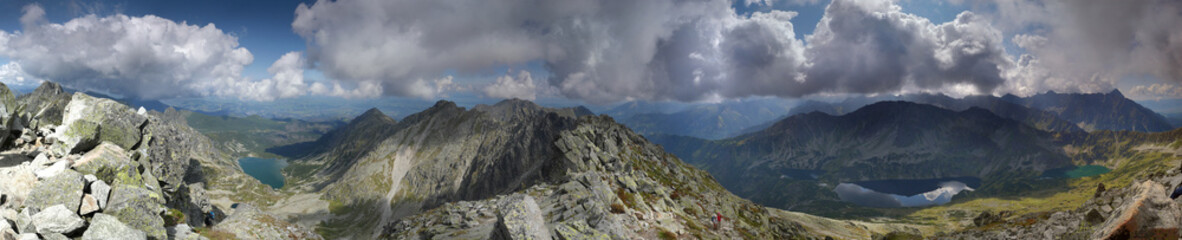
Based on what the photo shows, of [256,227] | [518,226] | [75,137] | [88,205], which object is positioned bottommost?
[256,227]

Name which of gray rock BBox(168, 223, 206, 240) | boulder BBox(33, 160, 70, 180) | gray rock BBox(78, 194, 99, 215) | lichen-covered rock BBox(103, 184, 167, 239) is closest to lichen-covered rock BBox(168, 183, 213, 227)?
gray rock BBox(168, 223, 206, 240)

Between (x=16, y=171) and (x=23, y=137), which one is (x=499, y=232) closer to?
(x=16, y=171)

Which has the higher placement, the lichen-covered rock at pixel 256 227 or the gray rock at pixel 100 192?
the gray rock at pixel 100 192

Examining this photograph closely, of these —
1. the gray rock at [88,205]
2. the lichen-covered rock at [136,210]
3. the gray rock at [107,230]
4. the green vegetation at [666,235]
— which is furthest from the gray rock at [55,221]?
the green vegetation at [666,235]

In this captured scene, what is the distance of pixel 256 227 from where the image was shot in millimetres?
27344

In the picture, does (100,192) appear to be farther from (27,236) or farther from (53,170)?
(27,236)

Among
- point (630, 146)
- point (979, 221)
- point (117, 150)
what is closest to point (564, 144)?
point (630, 146)

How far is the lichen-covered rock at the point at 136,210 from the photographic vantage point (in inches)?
609

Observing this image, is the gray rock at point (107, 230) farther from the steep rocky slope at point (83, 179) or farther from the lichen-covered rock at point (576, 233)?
the lichen-covered rock at point (576, 233)

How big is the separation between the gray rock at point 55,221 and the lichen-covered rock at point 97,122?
1055 centimetres

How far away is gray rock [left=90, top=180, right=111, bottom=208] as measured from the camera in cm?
1549

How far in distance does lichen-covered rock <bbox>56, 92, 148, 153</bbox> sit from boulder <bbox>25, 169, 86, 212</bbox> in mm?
7936

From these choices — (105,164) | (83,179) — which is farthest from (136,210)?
(105,164)

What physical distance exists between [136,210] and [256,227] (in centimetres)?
1305
